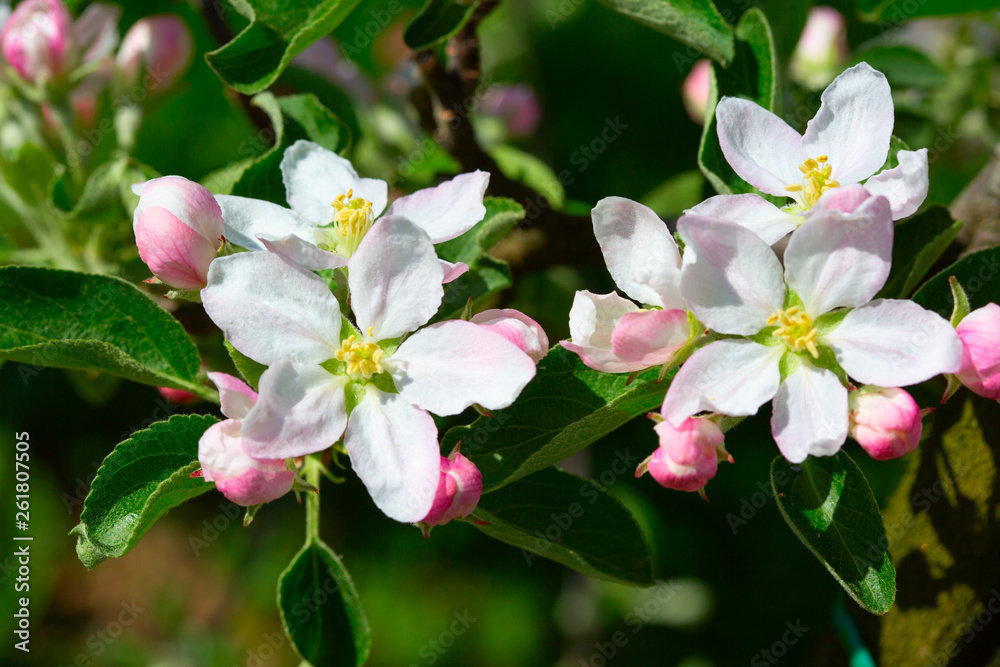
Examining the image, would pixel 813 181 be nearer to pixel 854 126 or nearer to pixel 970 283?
pixel 854 126

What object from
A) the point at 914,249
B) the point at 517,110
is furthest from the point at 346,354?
the point at 517,110

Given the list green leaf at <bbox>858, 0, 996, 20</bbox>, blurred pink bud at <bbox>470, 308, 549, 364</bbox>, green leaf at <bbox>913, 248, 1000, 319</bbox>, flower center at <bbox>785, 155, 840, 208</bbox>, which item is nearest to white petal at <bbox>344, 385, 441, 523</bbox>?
blurred pink bud at <bbox>470, 308, 549, 364</bbox>

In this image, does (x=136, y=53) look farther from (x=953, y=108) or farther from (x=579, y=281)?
(x=953, y=108)

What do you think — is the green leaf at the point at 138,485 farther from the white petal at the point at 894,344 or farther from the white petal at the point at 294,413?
the white petal at the point at 894,344

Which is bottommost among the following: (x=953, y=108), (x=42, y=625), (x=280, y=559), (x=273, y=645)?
(x=42, y=625)

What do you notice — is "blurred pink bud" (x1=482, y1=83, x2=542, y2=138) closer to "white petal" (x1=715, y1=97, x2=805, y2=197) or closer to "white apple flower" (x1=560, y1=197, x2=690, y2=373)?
"white petal" (x1=715, y1=97, x2=805, y2=197)

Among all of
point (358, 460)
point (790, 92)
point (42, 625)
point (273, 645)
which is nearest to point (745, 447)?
point (790, 92)
